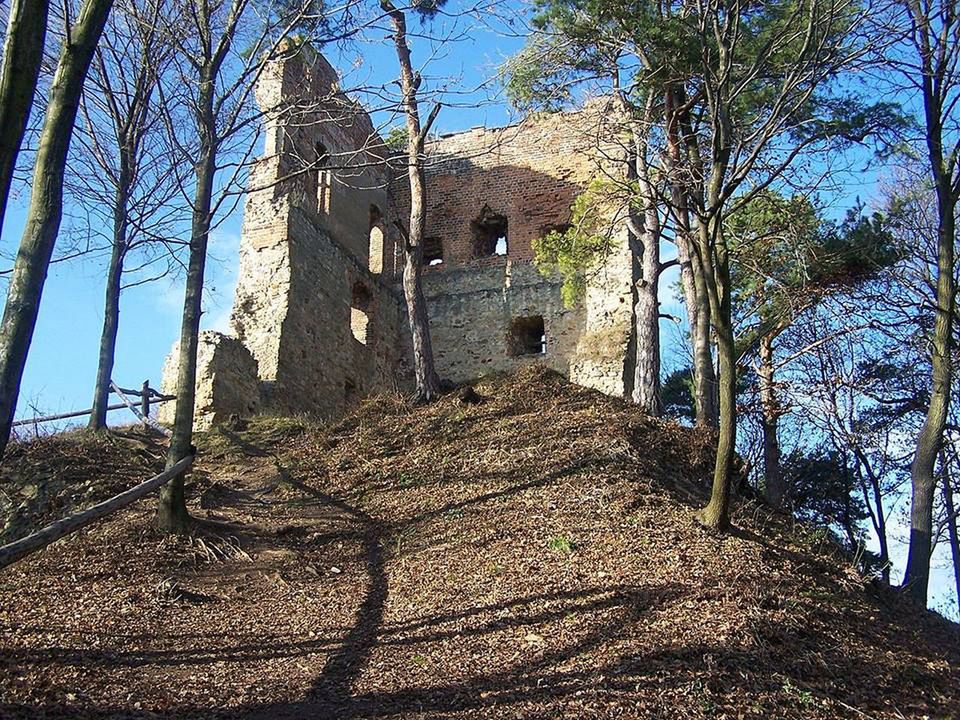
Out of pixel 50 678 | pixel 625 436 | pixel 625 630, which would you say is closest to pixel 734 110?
pixel 625 436

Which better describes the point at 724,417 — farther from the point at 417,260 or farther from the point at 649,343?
the point at 417,260

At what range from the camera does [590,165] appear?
63.6 ft

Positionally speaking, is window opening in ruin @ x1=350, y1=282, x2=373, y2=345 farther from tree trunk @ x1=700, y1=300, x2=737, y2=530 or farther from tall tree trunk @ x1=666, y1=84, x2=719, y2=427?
tree trunk @ x1=700, y1=300, x2=737, y2=530

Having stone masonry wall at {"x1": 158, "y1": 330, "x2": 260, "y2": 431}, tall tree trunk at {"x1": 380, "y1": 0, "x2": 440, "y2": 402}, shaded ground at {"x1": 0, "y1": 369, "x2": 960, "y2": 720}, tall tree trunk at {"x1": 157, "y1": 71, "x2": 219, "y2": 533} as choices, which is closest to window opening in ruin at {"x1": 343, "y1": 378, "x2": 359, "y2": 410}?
stone masonry wall at {"x1": 158, "y1": 330, "x2": 260, "y2": 431}

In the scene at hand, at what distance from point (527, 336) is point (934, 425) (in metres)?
10.1

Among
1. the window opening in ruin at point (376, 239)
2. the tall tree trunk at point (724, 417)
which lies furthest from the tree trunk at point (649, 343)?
the window opening in ruin at point (376, 239)

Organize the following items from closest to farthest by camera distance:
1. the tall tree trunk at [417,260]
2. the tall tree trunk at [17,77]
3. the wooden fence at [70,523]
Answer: the tall tree trunk at [17,77]
the wooden fence at [70,523]
the tall tree trunk at [417,260]

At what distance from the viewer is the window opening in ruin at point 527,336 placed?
19.0 meters

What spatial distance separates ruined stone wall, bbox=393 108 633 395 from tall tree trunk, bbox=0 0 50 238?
1333 cm

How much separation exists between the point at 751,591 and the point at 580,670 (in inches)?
66.6

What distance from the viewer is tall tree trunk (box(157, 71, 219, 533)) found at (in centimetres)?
777

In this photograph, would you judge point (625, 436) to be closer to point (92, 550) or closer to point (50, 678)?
point (92, 550)

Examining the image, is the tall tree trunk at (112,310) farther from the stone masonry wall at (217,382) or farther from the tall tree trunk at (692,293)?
the tall tree trunk at (692,293)

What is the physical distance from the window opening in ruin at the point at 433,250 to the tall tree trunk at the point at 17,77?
53.6 feet
